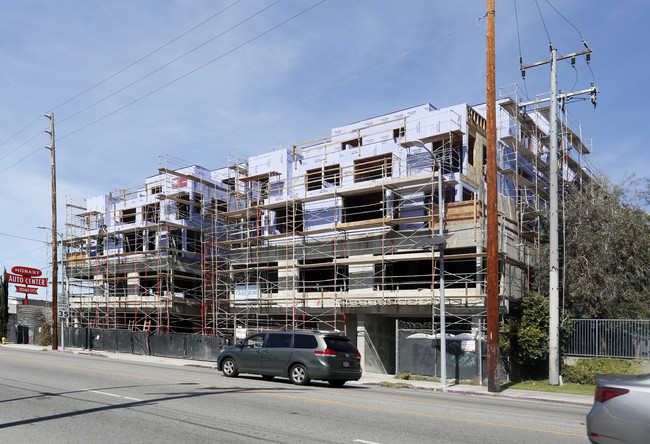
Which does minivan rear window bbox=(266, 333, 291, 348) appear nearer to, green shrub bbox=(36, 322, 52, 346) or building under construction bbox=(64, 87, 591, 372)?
building under construction bbox=(64, 87, 591, 372)

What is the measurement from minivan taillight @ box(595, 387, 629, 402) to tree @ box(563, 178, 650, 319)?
76.8 feet

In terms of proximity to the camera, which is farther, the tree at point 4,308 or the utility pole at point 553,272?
the tree at point 4,308

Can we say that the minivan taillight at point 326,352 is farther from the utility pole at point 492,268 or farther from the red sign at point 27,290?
the red sign at point 27,290

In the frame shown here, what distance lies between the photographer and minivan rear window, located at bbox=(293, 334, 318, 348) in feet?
60.2

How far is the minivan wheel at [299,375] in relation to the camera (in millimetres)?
18047

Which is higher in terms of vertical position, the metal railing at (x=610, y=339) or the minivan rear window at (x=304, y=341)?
the minivan rear window at (x=304, y=341)

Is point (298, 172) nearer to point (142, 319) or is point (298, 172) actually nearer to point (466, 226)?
point (466, 226)

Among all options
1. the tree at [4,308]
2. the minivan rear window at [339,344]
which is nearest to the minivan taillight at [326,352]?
the minivan rear window at [339,344]

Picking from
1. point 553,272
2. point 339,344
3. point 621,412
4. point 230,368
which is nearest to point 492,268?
point 553,272

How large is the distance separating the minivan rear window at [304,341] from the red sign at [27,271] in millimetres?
47161

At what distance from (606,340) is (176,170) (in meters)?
32.4

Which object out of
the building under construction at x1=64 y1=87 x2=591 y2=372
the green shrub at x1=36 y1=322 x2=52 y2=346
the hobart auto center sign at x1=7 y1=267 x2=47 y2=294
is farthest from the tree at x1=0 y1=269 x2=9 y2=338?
the building under construction at x1=64 y1=87 x2=591 y2=372

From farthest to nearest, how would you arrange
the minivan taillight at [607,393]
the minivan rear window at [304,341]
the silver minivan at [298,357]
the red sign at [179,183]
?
the red sign at [179,183] < the minivan rear window at [304,341] < the silver minivan at [298,357] < the minivan taillight at [607,393]

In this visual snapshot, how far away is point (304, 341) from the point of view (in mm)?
18531
